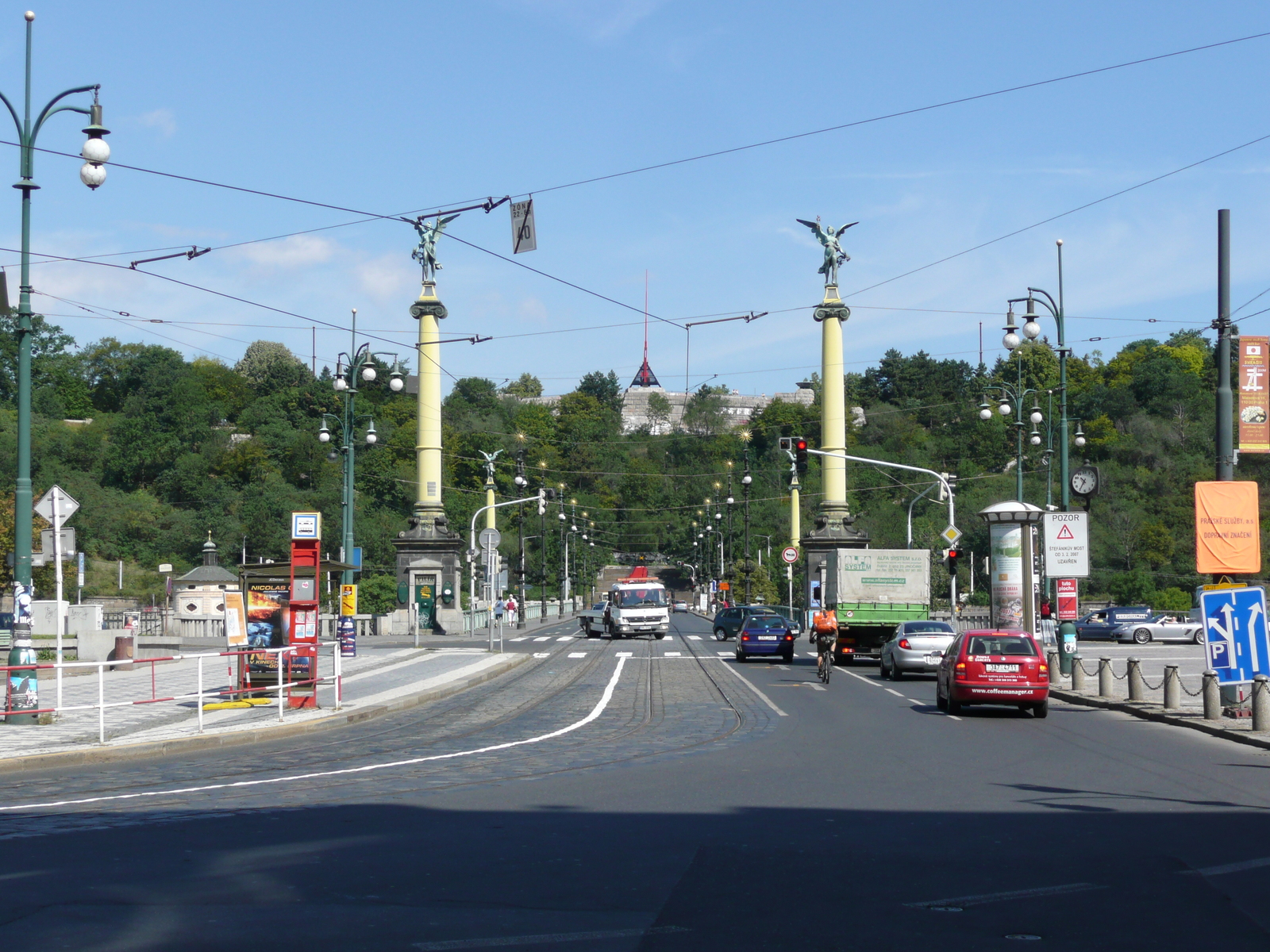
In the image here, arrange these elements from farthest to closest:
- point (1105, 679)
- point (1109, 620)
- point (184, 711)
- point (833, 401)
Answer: point (833, 401) < point (1109, 620) < point (1105, 679) < point (184, 711)

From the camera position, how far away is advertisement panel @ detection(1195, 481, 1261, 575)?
20.6m

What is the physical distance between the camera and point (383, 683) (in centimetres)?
A: 2867

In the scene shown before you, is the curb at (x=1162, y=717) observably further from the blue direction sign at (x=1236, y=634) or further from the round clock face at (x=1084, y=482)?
the round clock face at (x=1084, y=482)

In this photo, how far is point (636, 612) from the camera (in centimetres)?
5809

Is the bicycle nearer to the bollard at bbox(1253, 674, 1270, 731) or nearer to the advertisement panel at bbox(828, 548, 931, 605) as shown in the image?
the advertisement panel at bbox(828, 548, 931, 605)

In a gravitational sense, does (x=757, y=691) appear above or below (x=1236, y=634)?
below

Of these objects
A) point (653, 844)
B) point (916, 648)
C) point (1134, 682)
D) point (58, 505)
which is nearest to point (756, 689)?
point (916, 648)

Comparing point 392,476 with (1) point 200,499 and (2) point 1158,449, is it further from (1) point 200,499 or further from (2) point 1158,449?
(2) point 1158,449

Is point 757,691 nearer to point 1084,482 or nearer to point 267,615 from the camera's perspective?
point 1084,482

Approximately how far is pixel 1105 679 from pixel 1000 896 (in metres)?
19.0

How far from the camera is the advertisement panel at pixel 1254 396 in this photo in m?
21.1

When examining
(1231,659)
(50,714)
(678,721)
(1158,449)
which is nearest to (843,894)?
(678,721)

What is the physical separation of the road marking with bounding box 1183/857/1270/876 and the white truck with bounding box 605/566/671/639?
159ft

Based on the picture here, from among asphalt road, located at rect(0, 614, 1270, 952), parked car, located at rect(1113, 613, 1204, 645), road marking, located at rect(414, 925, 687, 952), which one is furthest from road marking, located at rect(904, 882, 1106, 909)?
parked car, located at rect(1113, 613, 1204, 645)
